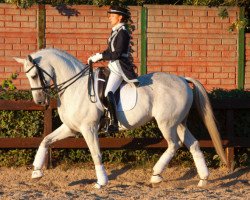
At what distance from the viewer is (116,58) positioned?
827 centimetres

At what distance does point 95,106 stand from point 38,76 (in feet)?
2.58

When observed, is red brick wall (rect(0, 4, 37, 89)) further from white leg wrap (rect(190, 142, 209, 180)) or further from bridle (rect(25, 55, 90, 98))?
white leg wrap (rect(190, 142, 209, 180))

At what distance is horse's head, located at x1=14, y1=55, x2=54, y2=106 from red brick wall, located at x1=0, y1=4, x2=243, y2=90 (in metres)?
4.79

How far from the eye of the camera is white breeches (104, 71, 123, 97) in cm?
825

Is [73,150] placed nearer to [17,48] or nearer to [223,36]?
[17,48]

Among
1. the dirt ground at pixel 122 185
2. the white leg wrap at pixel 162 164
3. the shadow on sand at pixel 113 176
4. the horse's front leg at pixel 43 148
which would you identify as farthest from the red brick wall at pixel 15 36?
the white leg wrap at pixel 162 164

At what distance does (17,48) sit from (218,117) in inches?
190

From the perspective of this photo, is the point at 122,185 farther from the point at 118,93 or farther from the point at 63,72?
the point at 63,72

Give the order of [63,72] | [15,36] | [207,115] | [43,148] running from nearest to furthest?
[63,72], [43,148], [207,115], [15,36]

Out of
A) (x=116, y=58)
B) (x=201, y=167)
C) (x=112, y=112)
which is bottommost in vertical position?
(x=201, y=167)

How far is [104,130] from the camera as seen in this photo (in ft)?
28.1

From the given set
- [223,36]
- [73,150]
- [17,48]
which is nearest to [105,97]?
[73,150]

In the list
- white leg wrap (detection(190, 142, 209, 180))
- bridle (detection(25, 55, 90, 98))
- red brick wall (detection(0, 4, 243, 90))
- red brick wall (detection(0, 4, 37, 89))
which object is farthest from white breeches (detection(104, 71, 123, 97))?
red brick wall (detection(0, 4, 37, 89))

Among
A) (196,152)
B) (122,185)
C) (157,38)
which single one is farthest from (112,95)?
(157,38)
